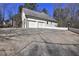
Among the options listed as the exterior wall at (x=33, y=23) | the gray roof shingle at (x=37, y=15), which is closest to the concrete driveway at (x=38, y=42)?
the exterior wall at (x=33, y=23)

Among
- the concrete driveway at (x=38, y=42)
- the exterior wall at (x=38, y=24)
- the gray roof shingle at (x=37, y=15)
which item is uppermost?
the gray roof shingle at (x=37, y=15)

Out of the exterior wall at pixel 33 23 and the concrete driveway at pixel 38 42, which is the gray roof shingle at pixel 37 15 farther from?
the concrete driveway at pixel 38 42

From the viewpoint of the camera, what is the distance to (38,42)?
258 cm

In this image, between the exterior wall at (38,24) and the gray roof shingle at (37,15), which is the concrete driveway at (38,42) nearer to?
the exterior wall at (38,24)

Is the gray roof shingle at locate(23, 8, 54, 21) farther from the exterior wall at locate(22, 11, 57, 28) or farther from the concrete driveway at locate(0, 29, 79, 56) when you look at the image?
the concrete driveway at locate(0, 29, 79, 56)

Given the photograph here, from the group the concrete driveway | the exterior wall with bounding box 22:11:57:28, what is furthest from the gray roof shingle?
the concrete driveway

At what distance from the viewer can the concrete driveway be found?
2543 mm

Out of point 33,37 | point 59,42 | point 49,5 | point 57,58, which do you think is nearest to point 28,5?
point 49,5

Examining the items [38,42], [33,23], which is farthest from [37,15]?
[38,42]

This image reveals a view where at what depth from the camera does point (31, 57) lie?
2.55m

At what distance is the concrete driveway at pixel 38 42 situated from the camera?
8.34 ft

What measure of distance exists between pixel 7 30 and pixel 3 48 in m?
0.29

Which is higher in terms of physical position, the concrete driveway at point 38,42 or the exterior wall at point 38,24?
the exterior wall at point 38,24

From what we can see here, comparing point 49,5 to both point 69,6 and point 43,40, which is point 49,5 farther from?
point 43,40
